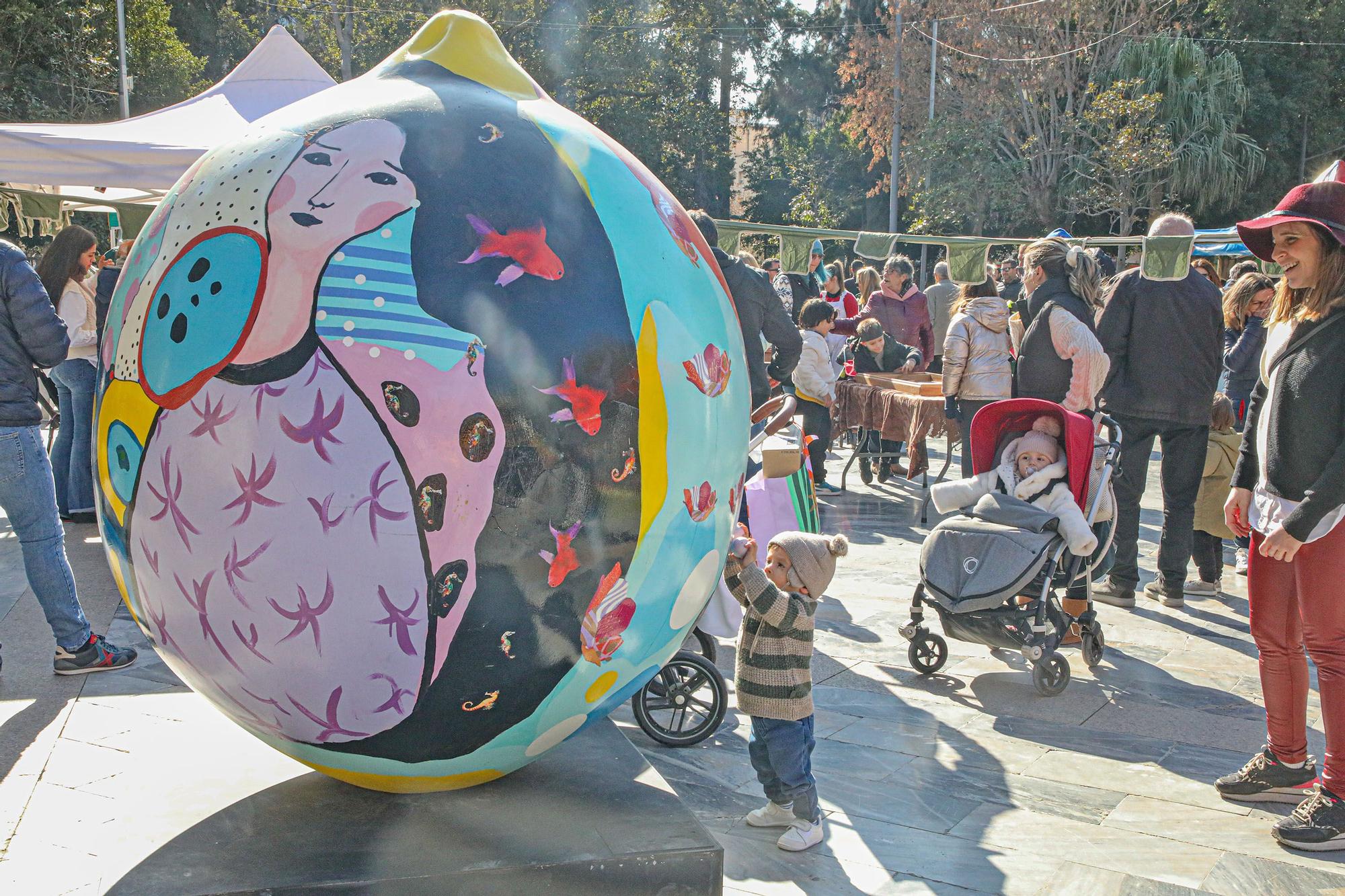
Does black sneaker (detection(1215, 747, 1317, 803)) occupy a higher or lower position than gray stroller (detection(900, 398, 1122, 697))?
lower

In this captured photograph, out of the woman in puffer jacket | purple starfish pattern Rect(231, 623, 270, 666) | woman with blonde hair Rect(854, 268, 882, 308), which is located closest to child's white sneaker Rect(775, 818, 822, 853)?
purple starfish pattern Rect(231, 623, 270, 666)

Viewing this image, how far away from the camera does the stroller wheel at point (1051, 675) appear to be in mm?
5734

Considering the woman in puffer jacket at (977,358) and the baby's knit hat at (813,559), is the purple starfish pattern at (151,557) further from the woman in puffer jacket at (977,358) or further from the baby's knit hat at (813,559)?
the woman in puffer jacket at (977,358)

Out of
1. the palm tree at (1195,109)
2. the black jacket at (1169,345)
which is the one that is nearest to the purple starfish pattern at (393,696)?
the black jacket at (1169,345)

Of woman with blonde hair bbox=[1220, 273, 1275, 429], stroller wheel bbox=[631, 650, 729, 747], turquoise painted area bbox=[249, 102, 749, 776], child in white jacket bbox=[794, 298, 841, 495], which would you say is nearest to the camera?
turquoise painted area bbox=[249, 102, 749, 776]

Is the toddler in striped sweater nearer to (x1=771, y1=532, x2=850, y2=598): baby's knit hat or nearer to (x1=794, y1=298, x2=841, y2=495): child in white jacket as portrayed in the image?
(x1=771, y1=532, x2=850, y2=598): baby's knit hat

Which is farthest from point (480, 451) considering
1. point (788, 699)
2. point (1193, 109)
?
point (1193, 109)

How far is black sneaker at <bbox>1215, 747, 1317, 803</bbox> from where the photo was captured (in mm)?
4566

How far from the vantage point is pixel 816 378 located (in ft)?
34.0

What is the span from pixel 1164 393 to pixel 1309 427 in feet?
9.84

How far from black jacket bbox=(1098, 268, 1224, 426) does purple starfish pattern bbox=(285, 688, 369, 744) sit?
18.9 ft

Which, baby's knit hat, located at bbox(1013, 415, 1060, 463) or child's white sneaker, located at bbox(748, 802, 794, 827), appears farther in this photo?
baby's knit hat, located at bbox(1013, 415, 1060, 463)

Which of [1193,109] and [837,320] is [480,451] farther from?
[1193,109]

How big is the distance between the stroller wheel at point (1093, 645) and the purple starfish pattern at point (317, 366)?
4.70 meters
